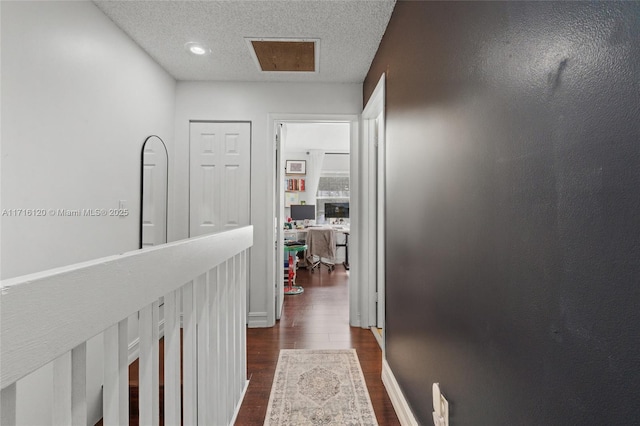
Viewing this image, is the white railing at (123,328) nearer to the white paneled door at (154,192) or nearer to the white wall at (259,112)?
the white paneled door at (154,192)

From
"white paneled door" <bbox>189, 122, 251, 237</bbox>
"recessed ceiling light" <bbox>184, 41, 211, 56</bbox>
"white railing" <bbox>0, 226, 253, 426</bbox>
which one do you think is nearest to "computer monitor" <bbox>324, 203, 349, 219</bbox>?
"white paneled door" <bbox>189, 122, 251, 237</bbox>

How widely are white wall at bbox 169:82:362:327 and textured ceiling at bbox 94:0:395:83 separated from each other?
299 millimetres

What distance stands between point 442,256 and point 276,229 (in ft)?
6.97

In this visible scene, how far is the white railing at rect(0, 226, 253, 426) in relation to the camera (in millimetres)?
438

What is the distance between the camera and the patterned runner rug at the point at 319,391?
5.36 ft

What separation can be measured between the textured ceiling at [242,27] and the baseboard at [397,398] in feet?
7.12

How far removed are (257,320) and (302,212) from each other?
10.5 ft

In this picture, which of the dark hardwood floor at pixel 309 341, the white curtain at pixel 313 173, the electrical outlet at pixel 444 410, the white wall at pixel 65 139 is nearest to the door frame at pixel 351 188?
the dark hardwood floor at pixel 309 341

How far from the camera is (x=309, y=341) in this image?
257 centimetres

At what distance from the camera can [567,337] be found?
0.61 meters

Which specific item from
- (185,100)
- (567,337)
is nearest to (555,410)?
(567,337)

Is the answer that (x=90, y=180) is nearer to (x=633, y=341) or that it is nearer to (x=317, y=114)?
(x=317, y=114)

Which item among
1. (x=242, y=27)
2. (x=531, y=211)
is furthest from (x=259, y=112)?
(x=531, y=211)

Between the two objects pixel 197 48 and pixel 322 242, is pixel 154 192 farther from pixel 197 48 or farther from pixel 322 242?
pixel 322 242
